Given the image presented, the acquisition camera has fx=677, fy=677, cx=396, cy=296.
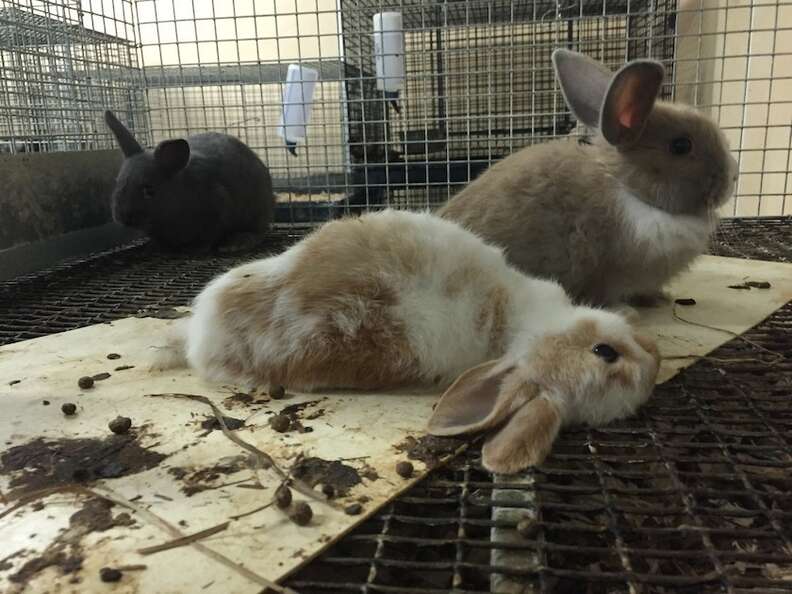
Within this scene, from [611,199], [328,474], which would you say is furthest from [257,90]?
[328,474]

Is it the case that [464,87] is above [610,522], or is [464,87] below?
above

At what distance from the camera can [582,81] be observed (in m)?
1.84

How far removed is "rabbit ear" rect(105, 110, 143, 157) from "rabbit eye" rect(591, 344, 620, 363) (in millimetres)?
2425

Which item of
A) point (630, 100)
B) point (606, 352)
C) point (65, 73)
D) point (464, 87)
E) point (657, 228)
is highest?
point (65, 73)

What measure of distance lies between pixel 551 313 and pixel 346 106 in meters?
2.34

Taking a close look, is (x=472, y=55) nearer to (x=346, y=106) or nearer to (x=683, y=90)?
(x=346, y=106)

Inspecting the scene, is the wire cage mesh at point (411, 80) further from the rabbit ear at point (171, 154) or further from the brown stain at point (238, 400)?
the brown stain at point (238, 400)

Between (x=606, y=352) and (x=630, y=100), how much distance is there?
794mm

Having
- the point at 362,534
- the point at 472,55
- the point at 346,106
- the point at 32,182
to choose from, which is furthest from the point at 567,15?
the point at 362,534

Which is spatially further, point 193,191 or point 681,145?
point 193,191

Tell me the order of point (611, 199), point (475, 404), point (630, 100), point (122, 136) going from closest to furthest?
1. point (475, 404)
2. point (630, 100)
3. point (611, 199)
4. point (122, 136)

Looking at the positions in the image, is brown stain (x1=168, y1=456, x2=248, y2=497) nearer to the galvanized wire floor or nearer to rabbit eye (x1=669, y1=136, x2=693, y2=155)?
the galvanized wire floor

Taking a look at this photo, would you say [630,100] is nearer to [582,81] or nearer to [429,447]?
[582,81]

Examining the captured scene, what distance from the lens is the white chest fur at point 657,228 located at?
5.79 ft
